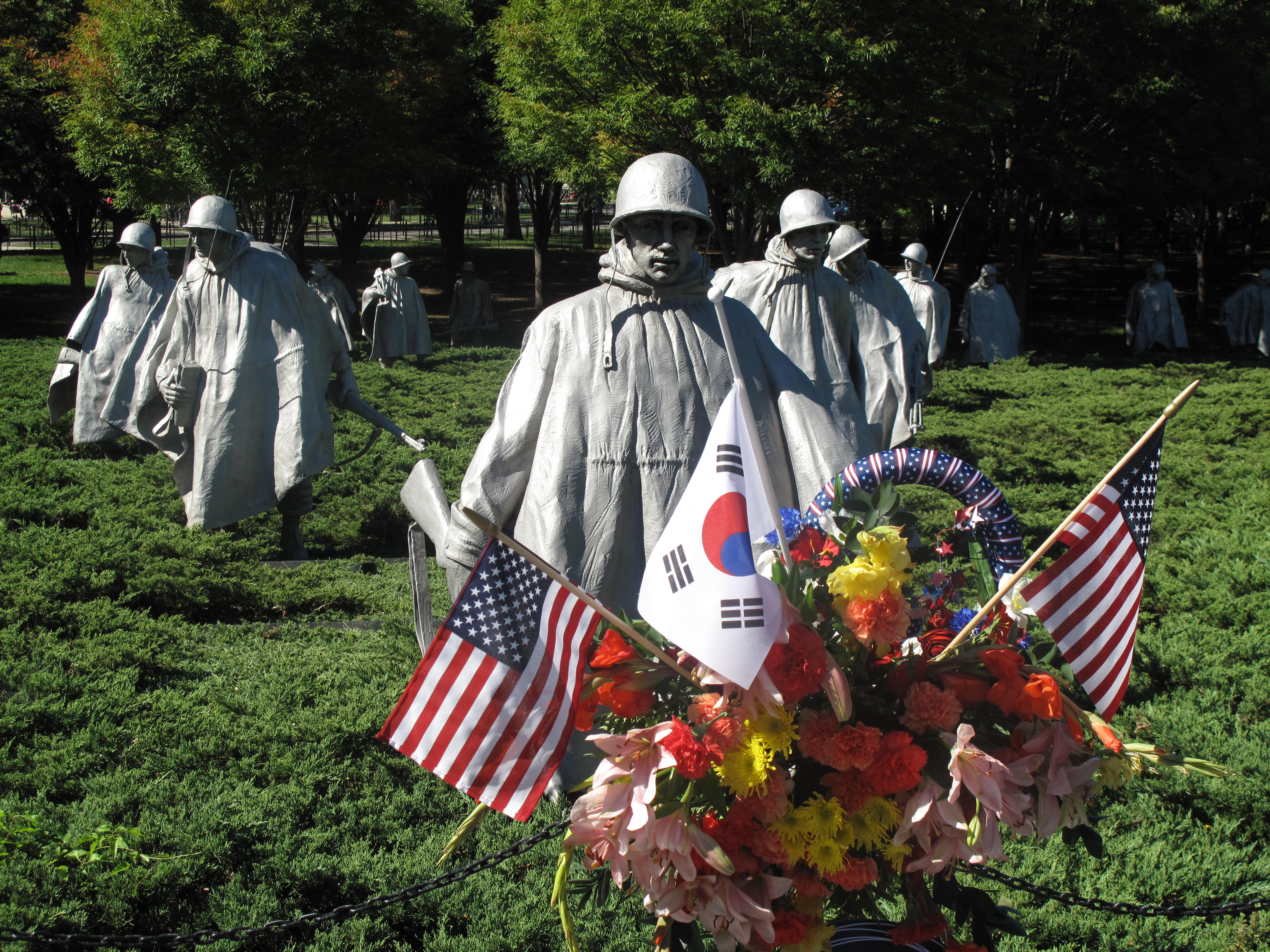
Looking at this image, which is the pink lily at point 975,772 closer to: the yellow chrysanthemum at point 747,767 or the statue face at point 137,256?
the yellow chrysanthemum at point 747,767

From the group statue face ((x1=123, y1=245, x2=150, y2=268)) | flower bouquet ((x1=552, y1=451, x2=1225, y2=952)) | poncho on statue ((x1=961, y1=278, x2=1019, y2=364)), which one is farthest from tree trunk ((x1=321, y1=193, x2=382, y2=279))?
flower bouquet ((x1=552, y1=451, x2=1225, y2=952))

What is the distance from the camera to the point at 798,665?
2309 millimetres

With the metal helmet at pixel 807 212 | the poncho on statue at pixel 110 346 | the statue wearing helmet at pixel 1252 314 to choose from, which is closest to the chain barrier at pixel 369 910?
the metal helmet at pixel 807 212

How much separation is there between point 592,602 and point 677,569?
0.74 ft

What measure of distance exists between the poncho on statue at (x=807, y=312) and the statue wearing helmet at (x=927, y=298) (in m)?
10.3

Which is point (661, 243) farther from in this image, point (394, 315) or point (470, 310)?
point (470, 310)

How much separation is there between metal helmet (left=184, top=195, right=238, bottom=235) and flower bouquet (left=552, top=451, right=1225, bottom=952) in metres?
6.59

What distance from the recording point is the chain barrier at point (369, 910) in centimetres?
311

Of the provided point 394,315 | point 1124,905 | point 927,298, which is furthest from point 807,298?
point 394,315

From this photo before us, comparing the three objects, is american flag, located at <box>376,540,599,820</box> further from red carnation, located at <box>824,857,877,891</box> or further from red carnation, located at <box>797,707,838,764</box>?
red carnation, located at <box>824,857,877,891</box>

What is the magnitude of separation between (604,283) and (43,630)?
11.7ft

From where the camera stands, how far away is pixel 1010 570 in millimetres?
2975

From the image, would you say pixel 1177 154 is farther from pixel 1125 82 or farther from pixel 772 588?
pixel 772 588

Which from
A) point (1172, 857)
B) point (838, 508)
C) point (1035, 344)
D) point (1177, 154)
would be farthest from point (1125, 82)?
point (838, 508)
